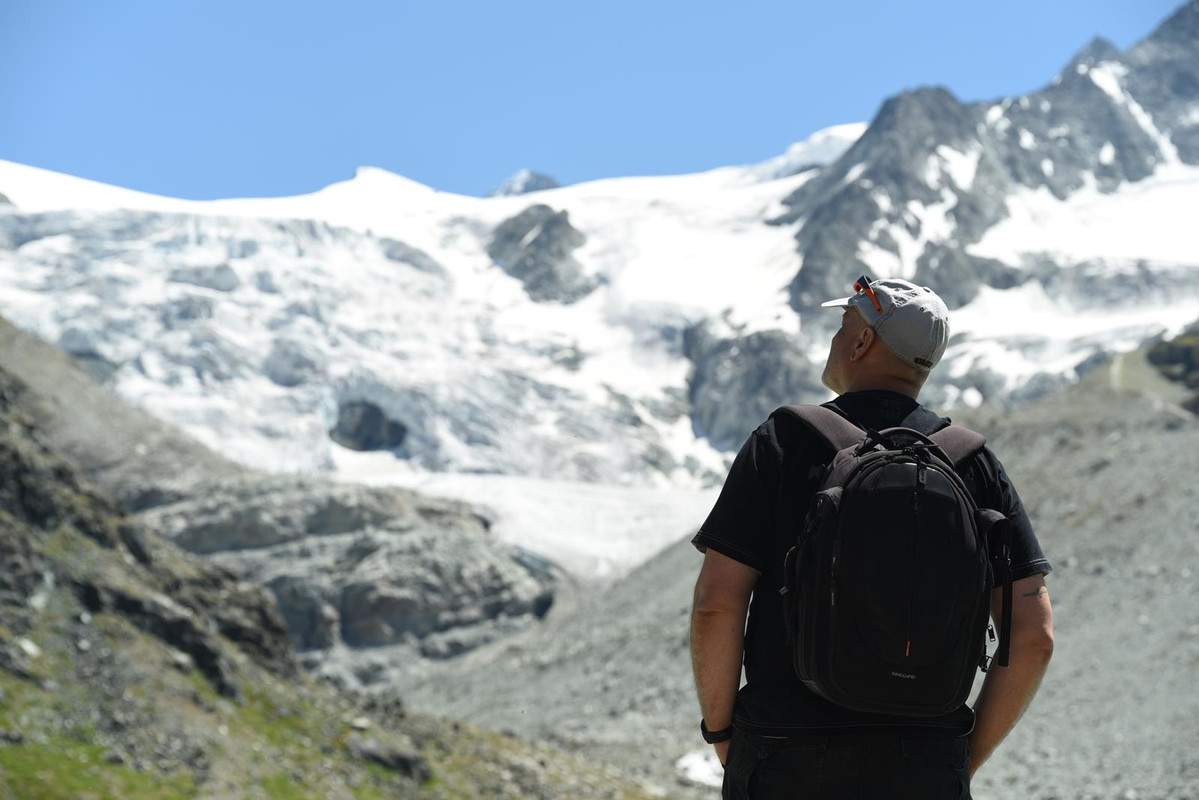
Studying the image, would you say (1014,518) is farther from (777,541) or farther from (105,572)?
(105,572)

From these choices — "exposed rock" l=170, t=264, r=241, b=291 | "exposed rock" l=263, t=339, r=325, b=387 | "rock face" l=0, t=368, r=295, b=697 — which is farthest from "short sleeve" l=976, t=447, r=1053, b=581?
"exposed rock" l=170, t=264, r=241, b=291

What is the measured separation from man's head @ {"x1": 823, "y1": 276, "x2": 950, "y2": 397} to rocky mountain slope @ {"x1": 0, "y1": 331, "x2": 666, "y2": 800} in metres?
15.8

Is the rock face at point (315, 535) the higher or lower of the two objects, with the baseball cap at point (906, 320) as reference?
Result: lower

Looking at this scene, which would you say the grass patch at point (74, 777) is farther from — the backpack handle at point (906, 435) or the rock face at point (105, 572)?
the backpack handle at point (906, 435)

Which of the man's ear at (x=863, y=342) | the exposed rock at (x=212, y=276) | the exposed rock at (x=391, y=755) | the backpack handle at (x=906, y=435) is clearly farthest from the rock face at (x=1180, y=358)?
the backpack handle at (x=906, y=435)

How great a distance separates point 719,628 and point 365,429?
171 metres

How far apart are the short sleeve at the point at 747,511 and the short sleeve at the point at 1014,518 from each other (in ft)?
2.38

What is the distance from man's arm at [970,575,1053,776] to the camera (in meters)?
5.12

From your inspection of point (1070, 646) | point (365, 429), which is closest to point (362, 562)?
point (365, 429)

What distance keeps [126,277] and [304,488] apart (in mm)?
66187

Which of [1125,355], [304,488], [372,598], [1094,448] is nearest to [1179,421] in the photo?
[1094,448]

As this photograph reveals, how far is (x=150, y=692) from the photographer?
78.0 ft

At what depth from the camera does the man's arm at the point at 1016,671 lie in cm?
512

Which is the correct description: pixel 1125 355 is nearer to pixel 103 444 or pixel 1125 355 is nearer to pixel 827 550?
pixel 103 444
